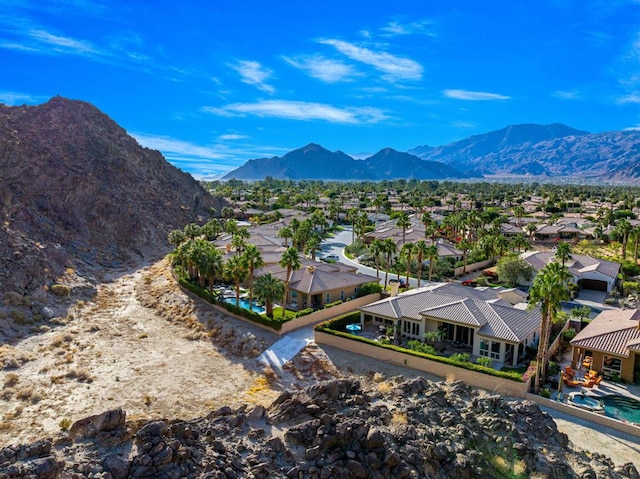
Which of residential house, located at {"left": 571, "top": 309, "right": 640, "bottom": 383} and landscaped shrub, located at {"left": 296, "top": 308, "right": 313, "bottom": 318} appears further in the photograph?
landscaped shrub, located at {"left": 296, "top": 308, "right": 313, "bottom": 318}

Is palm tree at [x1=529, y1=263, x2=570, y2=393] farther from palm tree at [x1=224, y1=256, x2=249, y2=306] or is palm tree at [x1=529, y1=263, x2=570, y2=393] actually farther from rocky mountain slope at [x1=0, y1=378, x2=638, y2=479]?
palm tree at [x1=224, y1=256, x2=249, y2=306]

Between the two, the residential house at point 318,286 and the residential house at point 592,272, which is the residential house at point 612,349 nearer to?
the residential house at point 592,272

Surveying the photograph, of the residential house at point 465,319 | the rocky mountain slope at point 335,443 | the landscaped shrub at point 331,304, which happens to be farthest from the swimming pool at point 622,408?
the landscaped shrub at point 331,304

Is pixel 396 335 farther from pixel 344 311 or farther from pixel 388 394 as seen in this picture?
pixel 388 394

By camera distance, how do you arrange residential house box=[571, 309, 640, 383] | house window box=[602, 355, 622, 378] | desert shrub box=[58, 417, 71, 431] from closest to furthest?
desert shrub box=[58, 417, 71, 431]
residential house box=[571, 309, 640, 383]
house window box=[602, 355, 622, 378]

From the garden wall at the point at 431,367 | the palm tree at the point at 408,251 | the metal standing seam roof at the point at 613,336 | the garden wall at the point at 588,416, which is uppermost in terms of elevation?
the palm tree at the point at 408,251

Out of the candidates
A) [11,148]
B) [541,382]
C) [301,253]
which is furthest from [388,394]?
[11,148]

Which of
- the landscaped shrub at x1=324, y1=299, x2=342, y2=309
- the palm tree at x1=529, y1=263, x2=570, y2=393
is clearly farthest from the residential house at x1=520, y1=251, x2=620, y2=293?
the palm tree at x1=529, y1=263, x2=570, y2=393
